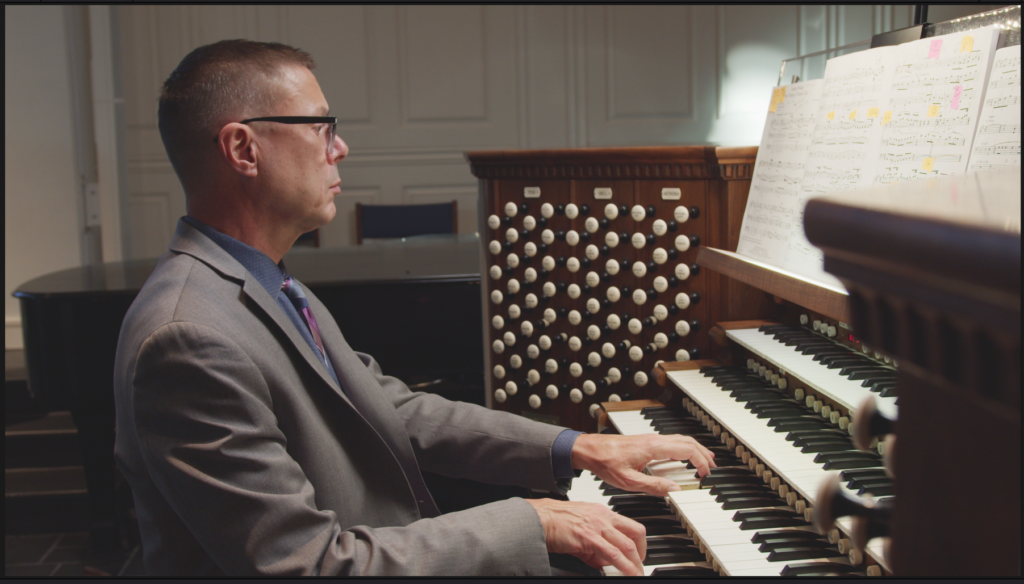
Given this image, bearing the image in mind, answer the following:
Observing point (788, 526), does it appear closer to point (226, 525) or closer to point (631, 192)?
point (226, 525)

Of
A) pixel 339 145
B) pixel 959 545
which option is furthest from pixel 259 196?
pixel 959 545

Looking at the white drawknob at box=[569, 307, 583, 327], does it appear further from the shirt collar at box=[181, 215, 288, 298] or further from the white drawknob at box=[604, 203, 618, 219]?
the shirt collar at box=[181, 215, 288, 298]

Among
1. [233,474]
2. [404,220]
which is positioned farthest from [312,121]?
[404,220]

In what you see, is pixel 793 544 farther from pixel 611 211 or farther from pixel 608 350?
pixel 611 211

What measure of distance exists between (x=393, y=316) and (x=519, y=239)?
950 millimetres

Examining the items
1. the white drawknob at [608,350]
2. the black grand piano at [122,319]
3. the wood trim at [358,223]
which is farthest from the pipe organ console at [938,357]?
the wood trim at [358,223]

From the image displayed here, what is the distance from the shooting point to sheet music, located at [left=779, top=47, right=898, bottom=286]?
1508 millimetres

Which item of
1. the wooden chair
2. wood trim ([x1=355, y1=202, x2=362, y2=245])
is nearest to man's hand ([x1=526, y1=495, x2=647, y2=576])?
the wooden chair

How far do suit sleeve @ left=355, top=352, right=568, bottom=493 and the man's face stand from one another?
1.58ft

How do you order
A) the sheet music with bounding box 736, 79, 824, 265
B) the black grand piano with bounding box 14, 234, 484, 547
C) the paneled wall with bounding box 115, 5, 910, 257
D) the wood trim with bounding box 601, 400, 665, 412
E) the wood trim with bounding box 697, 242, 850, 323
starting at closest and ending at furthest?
the wood trim with bounding box 697, 242, 850, 323 → the sheet music with bounding box 736, 79, 824, 265 → the wood trim with bounding box 601, 400, 665, 412 → the black grand piano with bounding box 14, 234, 484, 547 → the paneled wall with bounding box 115, 5, 910, 257

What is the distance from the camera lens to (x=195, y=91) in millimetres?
1416

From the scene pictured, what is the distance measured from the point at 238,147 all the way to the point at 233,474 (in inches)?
25.4

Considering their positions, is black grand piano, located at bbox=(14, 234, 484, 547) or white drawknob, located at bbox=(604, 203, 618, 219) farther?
black grand piano, located at bbox=(14, 234, 484, 547)

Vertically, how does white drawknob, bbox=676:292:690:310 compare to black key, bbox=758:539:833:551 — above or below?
above
